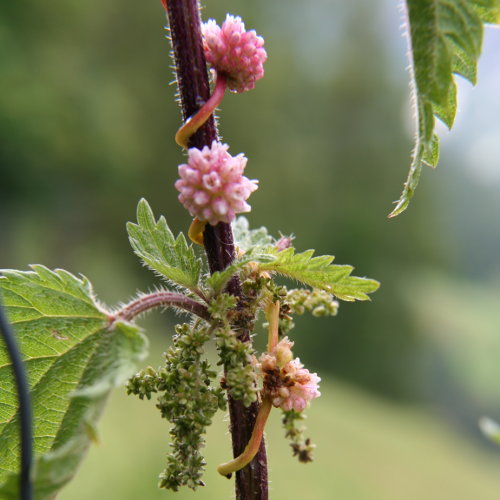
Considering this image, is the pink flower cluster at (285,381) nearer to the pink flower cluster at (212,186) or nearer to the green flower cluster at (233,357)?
the green flower cluster at (233,357)

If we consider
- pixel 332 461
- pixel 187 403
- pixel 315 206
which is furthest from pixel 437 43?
pixel 315 206

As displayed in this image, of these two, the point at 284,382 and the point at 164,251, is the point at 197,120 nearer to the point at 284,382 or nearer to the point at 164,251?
the point at 164,251

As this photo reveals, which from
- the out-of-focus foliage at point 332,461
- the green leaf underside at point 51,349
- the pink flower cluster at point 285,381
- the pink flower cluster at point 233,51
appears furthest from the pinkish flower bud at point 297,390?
the out-of-focus foliage at point 332,461

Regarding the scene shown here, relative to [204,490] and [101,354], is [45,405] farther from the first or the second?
[204,490]

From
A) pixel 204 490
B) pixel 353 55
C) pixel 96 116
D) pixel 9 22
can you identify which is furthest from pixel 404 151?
pixel 204 490

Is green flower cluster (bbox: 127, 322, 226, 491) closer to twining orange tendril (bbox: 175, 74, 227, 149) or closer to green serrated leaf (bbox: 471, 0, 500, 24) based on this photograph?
twining orange tendril (bbox: 175, 74, 227, 149)

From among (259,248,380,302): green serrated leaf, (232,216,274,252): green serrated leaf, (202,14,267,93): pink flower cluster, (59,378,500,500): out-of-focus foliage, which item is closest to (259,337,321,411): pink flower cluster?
(259,248,380,302): green serrated leaf
